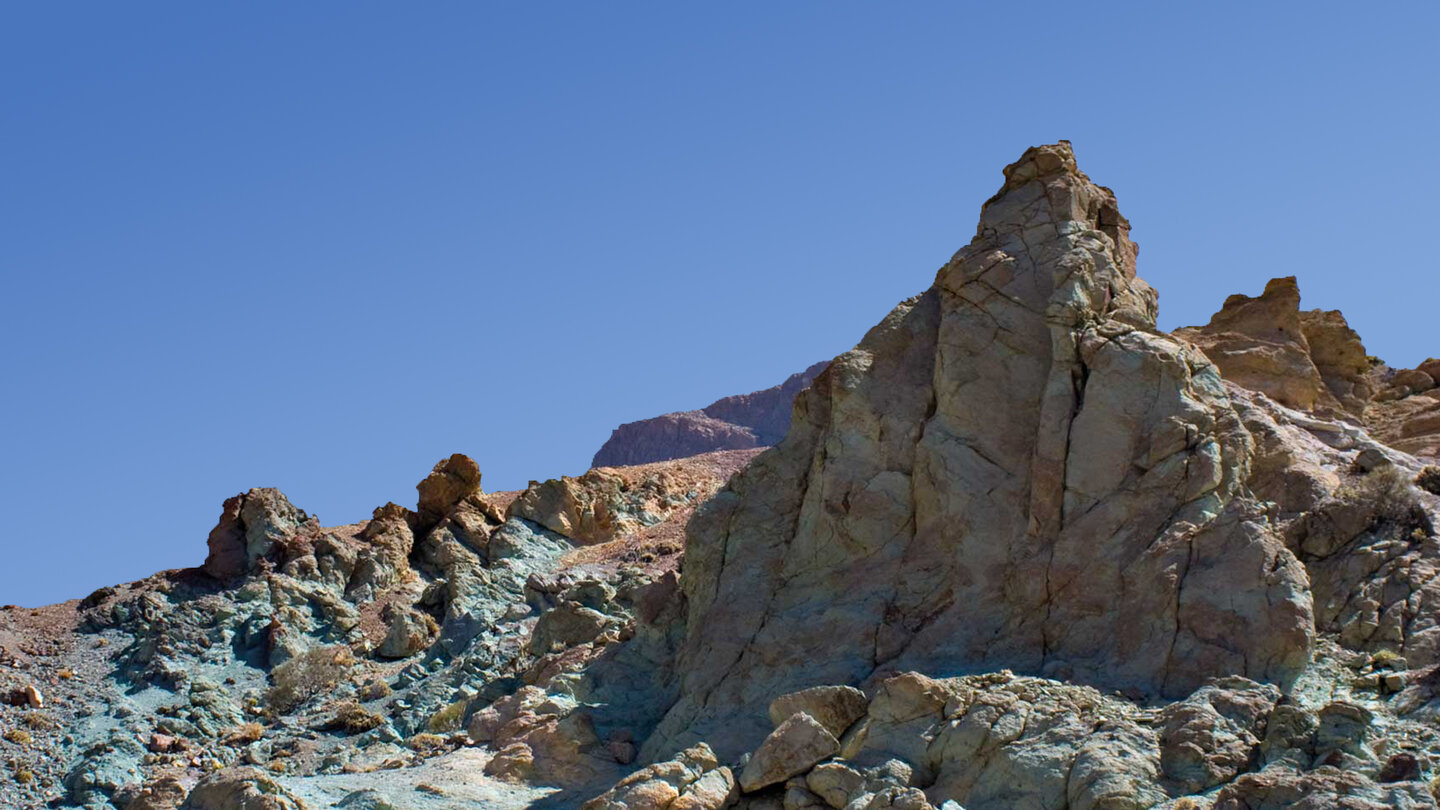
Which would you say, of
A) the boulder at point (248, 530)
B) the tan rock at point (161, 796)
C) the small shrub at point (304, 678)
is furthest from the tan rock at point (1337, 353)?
the boulder at point (248, 530)

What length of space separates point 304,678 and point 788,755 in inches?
866

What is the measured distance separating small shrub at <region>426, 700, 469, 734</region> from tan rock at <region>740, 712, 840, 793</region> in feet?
40.7

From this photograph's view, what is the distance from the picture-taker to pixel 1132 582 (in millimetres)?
26094

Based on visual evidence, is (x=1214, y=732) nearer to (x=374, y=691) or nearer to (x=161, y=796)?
(x=161, y=796)

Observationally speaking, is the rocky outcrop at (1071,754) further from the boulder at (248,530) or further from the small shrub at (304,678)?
the boulder at (248,530)

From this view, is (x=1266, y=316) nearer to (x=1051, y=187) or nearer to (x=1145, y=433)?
(x=1051, y=187)

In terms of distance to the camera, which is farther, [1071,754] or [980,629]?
[980,629]

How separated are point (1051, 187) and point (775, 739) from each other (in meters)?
13.7

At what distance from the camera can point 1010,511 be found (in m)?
28.8

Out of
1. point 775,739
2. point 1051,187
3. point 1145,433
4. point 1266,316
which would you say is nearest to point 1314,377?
point 1266,316

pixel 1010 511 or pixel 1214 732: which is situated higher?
pixel 1010 511

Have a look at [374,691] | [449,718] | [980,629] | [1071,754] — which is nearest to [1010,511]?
[980,629]

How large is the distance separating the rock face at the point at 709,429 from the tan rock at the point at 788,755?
13413cm

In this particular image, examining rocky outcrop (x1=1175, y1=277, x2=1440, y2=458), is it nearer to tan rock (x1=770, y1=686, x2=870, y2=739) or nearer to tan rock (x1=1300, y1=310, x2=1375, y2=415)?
tan rock (x1=1300, y1=310, x2=1375, y2=415)
